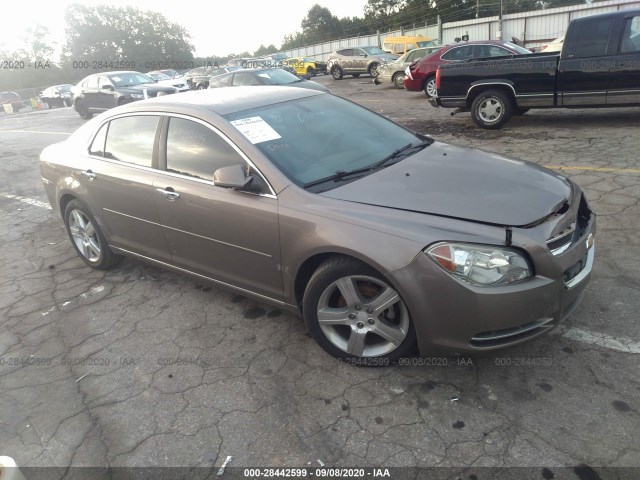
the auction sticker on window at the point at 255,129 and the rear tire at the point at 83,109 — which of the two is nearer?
the auction sticker on window at the point at 255,129

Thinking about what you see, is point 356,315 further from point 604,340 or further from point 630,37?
point 630,37

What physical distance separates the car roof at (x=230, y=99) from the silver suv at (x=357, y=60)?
64.8ft

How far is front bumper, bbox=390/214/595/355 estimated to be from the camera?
2385 millimetres

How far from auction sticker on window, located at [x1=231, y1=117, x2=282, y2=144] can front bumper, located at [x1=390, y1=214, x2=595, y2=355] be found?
4.38 ft

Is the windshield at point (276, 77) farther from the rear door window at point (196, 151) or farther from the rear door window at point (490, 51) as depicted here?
the rear door window at point (196, 151)

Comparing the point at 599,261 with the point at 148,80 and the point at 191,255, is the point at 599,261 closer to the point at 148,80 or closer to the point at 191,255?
the point at 191,255

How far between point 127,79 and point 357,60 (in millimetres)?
11918

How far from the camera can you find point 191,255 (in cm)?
353

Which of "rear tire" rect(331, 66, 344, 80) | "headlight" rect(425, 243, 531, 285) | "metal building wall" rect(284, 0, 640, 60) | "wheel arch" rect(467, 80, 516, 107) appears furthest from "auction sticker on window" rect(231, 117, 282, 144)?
"metal building wall" rect(284, 0, 640, 60)

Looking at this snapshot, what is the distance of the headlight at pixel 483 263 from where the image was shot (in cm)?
239

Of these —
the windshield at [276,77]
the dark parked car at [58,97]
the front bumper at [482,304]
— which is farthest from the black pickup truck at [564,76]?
the dark parked car at [58,97]

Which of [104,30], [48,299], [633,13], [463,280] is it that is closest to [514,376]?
[463,280]

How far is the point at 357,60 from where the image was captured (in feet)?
76.6

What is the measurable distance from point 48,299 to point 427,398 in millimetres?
3366
